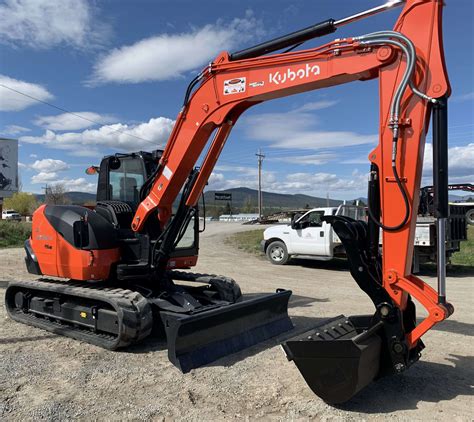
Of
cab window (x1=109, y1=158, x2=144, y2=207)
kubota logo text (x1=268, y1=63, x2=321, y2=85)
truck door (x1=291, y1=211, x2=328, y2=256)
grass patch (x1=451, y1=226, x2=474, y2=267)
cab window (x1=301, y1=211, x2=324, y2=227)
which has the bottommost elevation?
grass patch (x1=451, y1=226, x2=474, y2=267)

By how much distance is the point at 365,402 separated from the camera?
4188 millimetres

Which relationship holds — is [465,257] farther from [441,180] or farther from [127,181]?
[441,180]

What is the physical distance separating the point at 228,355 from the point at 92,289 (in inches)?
85.7

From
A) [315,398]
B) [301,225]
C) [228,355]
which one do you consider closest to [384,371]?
[315,398]

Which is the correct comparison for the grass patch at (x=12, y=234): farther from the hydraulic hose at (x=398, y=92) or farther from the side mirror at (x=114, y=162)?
the hydraulic hose at (x=398, y=92)

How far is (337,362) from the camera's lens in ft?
13.1

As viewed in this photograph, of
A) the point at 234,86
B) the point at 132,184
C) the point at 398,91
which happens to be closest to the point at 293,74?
the point at 234,86

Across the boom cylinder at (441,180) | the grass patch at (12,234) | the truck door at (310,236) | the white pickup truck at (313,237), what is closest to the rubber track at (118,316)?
the boom cylinder at (441,180)

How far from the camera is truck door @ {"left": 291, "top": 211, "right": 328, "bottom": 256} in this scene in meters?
13.8

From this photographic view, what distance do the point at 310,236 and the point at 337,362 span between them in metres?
10.1

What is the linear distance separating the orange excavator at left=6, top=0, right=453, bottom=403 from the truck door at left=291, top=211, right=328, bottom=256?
7035 mm

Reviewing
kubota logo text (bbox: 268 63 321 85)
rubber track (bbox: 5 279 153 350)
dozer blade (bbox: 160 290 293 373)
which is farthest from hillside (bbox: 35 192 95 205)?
kubota logo text (bbox: 268 63 321 85)

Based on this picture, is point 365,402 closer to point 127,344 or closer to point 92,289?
point 127,344

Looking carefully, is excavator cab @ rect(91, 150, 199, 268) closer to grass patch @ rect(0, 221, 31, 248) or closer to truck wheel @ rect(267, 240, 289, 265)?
truck wheel @ rect(267, 240, 289, 265)
